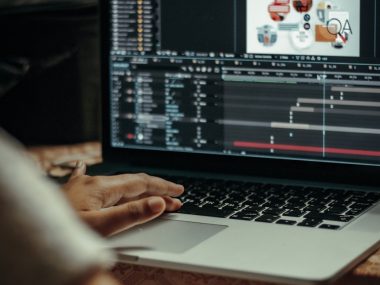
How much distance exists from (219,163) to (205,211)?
0.23m

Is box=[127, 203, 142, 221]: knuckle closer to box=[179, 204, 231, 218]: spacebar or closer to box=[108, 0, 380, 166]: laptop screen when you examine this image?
box=[179, 204, 231, 218]: spacebar

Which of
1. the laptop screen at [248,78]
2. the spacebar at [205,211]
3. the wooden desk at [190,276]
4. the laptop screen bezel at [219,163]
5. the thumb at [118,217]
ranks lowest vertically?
the wooden desk at [190,276]

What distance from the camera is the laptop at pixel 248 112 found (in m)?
1.19

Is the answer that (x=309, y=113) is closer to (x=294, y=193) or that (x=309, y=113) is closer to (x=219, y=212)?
(x=294, y=193)

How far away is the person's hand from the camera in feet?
3.48

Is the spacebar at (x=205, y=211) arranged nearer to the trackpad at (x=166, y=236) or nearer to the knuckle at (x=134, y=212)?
the trackpad at (x=166, y=236)

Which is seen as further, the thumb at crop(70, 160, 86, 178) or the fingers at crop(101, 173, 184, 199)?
the thumb at crop(70, 160, 86, 178)

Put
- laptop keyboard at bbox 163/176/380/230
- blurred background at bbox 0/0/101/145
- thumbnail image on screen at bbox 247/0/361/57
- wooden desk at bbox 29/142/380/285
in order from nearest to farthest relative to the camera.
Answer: wooden desk at bbox 29/142/380/285
laptop keyboard at bbox 163/176/380/230
thumbnail image on screen at bbox 247/0/361/57
blurred background at bbox 0/0/101/145

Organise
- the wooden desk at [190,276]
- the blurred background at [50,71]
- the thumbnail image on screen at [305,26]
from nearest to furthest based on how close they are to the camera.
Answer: the wooden desk at [190,276], the thumbnail image on screen at [305,26], the blurred background at [50,71]

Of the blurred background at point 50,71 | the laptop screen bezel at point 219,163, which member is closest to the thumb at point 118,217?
the laptop screen bezel at point 219,163

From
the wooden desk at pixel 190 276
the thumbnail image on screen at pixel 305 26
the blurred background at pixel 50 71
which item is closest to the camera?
the wooden desk at pixel 190 276

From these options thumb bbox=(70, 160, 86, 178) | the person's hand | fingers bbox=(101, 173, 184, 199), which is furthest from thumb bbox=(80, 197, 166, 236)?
thumb bbox=(70, 160, 86, 178)

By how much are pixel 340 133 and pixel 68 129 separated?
23.0 inches

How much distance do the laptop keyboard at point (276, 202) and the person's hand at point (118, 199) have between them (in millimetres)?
46
